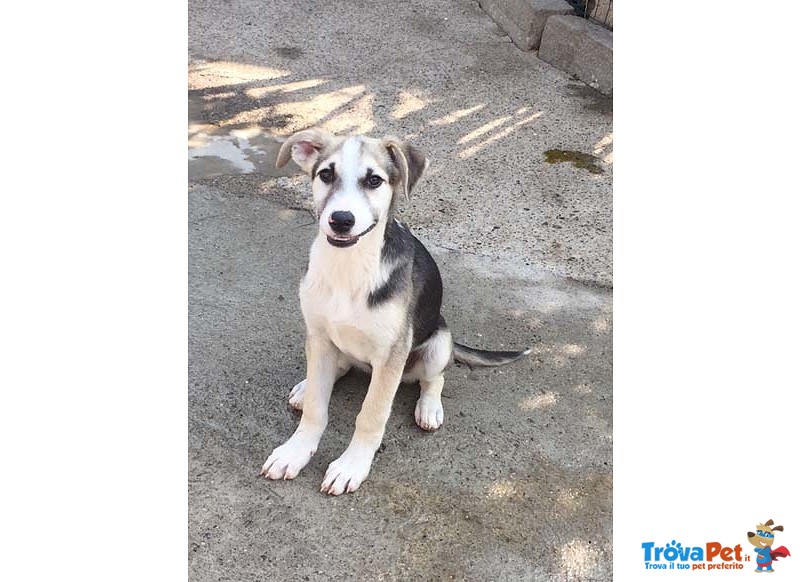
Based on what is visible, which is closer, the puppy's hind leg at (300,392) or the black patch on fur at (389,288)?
the black patch on fur at (389,288)

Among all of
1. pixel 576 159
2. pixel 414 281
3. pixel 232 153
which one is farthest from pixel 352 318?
pixel 576 159

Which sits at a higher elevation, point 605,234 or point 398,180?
point 398,180

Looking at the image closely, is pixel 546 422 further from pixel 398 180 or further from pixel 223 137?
pixel 223 137

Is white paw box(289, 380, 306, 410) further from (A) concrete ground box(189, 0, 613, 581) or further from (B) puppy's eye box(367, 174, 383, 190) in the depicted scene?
(B) puppy's eye box(367, 174, 383, 190)

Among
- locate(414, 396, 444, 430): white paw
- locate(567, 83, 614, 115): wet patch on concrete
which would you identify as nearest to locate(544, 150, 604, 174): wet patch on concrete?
locate(567, 83, 614, 115): wet patch on concrete

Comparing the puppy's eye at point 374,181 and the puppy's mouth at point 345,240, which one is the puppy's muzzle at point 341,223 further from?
the puppy's eye at point 374,181

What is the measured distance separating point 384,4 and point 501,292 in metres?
5.29

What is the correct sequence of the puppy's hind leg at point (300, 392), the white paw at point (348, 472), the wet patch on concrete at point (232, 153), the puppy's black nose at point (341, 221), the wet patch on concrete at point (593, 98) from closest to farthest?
the puppy's black nose at point (341, 221)
the white paw at point (348, 472)
the puppy's hind leg at point (300, 392)
the wet patch on concrete at point (232, 153)
the wet patch on concrete at point (593, 98)

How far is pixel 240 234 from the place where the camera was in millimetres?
5309

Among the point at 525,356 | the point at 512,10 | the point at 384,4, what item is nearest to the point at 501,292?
the point at 525,356

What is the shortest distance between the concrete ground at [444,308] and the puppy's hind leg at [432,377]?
8 cm
